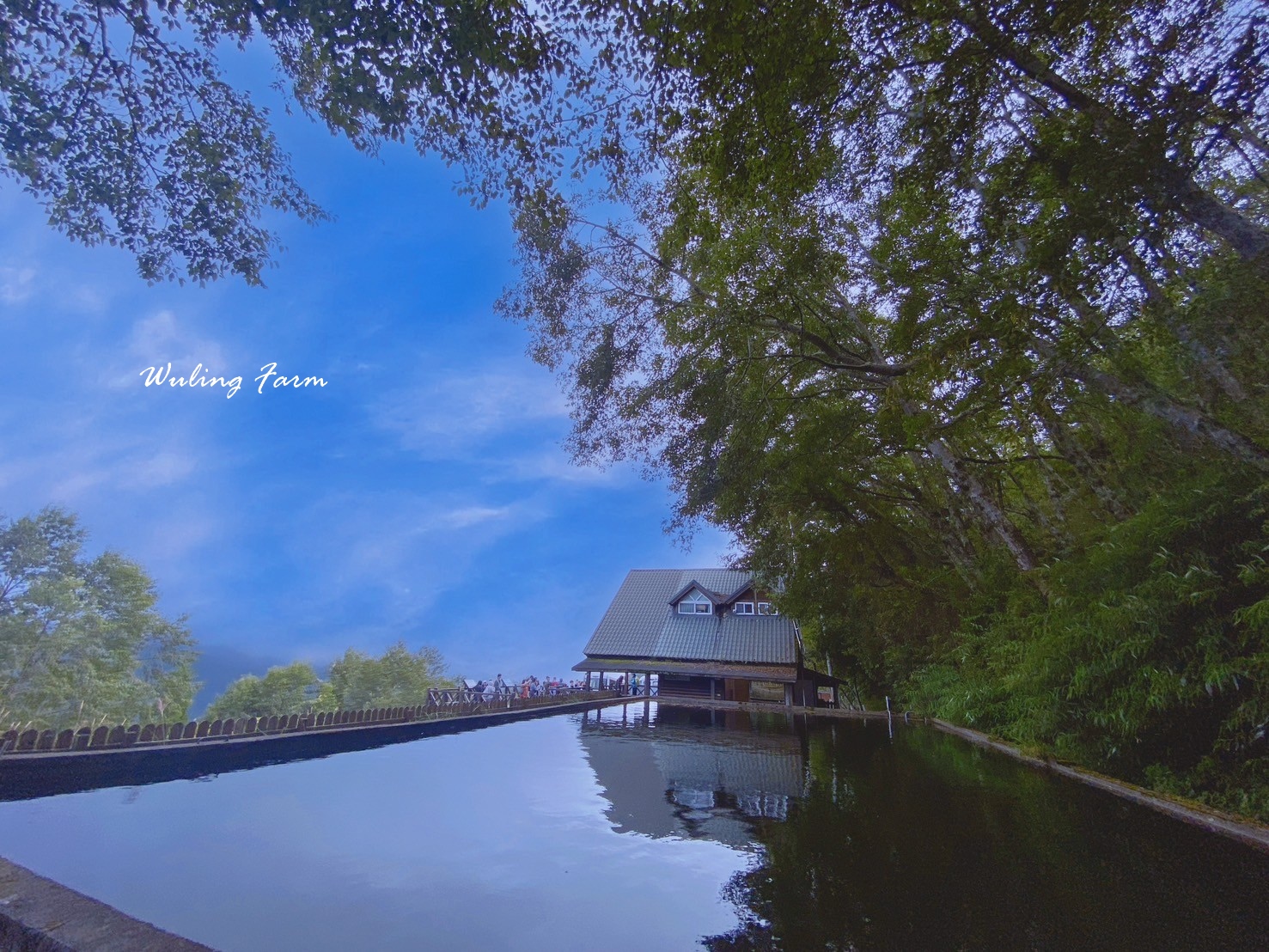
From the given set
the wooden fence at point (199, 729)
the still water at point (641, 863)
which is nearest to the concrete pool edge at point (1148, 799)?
the still water at point (641, 863)

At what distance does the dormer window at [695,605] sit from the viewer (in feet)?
78.9

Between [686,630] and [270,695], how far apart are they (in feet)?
108

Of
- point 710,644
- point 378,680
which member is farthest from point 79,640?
point 710,644

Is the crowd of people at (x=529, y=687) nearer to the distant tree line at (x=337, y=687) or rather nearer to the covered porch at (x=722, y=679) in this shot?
the covered porch at (x=722, y=679)

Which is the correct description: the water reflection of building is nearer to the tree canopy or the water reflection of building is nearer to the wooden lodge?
the tree canopy

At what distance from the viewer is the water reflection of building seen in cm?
455

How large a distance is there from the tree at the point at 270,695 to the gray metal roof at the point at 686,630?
86.3ft

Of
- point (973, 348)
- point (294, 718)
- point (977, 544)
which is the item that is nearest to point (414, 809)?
point (294, 718)

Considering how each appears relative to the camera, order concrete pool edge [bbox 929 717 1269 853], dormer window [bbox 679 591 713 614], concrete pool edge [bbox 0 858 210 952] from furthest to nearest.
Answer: dormer window [bbox 679 591 713 614] → concrete pool edge [bbox 929 717 1269 853] → concrete pool edge [bbox 0 858 210 952]

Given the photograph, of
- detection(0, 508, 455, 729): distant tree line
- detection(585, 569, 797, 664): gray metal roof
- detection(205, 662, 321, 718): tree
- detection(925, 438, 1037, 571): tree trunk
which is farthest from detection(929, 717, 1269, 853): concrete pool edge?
detection(205, 662, 321, 718): tree

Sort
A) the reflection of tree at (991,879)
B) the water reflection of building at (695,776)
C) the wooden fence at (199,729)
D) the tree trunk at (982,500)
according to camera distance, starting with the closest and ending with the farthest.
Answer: the reflection of tree at (991,879) < the water reflection of building at (695,776) < the wooden fence at (199,729) < the tree trunk at (982,500)

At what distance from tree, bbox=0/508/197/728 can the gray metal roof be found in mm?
19241

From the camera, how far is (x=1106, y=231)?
3867mm

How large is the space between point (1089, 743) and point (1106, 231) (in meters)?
5.19
